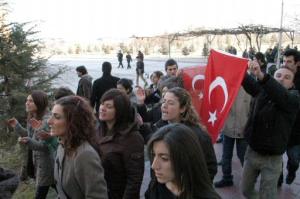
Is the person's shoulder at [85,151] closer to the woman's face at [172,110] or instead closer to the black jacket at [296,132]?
the woman's face at [172,110]

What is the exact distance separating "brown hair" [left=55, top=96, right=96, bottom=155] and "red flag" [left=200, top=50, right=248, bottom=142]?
143 centimetres

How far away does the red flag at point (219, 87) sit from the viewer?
3746 millimetres

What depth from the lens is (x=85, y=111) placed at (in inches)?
110

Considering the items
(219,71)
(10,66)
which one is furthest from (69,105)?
(10,66)

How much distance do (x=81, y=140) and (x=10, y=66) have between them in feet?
19.9

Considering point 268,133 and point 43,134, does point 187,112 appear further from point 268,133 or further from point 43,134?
point 43,134

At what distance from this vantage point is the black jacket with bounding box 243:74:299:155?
366cm

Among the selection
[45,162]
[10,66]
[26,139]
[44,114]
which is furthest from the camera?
[10,66]

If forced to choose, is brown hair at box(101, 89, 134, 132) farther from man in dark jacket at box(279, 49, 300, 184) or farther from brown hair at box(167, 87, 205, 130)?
man in dark jacket at box(279, 49, 300, 184)

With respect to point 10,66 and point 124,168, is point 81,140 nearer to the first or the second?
point 124,168

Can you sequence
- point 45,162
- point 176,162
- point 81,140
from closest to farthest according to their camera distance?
point 176,162, point 81,140, point 45,162

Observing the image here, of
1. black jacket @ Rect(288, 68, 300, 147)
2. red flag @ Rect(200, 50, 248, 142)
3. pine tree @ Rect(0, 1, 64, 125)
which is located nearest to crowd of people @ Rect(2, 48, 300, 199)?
red flag @ Rect(200, 50, 248, 142)

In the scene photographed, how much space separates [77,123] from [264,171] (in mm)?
1999

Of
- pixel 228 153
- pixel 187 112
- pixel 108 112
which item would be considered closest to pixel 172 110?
pixel 187 112
